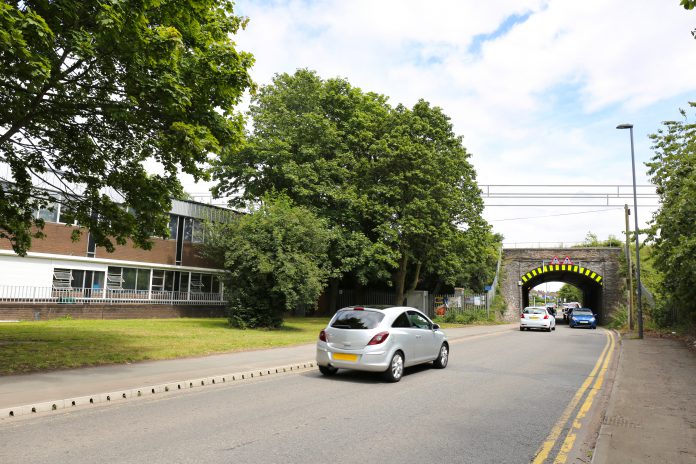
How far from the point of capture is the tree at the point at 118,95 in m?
8.12

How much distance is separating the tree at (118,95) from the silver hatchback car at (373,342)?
176 inches

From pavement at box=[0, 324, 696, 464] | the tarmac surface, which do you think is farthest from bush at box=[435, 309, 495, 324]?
the tarmac surface

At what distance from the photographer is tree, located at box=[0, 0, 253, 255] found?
8.12m

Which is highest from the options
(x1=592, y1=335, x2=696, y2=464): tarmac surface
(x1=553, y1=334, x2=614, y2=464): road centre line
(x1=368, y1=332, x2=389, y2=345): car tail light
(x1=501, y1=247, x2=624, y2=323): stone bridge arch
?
(x1=501, y1=247, x2=624, y2=323): stone bridge arch

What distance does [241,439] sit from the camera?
5715 mm

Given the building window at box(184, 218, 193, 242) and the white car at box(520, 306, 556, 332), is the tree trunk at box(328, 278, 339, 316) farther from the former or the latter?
the white car at box(520, 306, 556, 332)

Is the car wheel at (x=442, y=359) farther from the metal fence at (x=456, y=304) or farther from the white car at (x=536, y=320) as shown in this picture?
the metal fence at (x=456, y=304)

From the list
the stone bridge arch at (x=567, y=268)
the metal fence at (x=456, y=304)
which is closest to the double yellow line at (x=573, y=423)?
the metal fence at (x=456, y=304)

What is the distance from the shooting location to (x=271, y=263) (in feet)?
68.0

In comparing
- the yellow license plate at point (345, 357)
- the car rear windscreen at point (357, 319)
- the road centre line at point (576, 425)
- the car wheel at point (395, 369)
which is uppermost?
the car rear windscreen at point (357, 319)

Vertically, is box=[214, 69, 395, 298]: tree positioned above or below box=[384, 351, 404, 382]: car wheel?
above

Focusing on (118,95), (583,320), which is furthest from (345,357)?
(583,320)

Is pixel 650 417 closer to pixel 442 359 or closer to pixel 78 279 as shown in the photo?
pixel 442 359

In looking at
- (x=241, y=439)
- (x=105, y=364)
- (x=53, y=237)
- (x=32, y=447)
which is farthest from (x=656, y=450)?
(x=53, y=237)
